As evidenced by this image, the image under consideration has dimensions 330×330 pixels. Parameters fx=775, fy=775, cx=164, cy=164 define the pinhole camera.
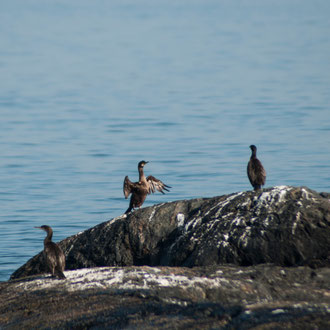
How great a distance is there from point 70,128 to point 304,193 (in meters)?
15.4

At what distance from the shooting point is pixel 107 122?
75.9ft

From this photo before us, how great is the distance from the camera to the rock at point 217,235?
22.4ft

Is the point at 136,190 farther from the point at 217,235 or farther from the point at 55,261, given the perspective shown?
the point at 55,261

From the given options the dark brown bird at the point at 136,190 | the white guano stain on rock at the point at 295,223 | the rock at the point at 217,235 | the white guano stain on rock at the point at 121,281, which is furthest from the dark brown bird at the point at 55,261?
the dark brown bird at the point at 136,190

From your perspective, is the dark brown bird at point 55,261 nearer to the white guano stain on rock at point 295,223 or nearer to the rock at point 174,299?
the rock at point 174,299

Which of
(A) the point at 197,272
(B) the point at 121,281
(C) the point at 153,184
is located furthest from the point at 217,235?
(C) the point at 153,184

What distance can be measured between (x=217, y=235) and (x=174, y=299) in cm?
154

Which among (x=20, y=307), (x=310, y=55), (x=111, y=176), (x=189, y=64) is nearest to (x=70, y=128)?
(x=111, y=176)

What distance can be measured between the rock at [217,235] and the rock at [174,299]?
0.37 m

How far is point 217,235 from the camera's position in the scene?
7156 mm

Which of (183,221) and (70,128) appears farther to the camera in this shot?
(70,128)

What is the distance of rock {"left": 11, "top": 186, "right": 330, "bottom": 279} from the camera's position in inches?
269

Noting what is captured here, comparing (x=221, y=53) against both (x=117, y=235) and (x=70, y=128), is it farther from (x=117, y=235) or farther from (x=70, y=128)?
(x=117, y=235)

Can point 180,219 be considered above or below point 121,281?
above
